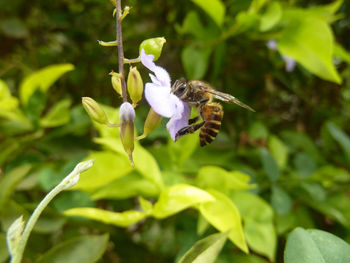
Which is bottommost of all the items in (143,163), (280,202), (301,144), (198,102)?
(301,144)

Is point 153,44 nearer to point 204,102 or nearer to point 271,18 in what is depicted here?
point 204,102

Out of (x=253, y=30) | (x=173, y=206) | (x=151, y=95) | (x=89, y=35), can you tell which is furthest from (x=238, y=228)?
(x=89, y=35)

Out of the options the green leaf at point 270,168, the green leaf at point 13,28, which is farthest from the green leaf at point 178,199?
the green leaf at point 13,28

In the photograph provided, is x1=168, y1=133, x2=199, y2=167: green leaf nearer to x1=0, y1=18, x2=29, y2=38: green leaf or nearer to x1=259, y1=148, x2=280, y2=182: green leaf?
x1=259, y1=148, x2=280, y2=182: green leaf

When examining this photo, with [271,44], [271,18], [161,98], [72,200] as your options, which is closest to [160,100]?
[161,98]

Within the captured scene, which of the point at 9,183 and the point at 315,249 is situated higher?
the point at 315,249

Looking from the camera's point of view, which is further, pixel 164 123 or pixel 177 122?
pixel 164 123

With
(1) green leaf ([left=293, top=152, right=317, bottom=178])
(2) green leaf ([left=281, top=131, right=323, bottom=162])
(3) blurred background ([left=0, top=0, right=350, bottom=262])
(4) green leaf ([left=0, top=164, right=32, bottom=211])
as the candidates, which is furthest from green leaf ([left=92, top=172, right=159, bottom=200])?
(2) green leaf ([left=281, top=131, right=323, bottom=162])

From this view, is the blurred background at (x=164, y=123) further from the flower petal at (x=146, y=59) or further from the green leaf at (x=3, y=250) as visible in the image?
the flower petal at (x=146, y=59)
